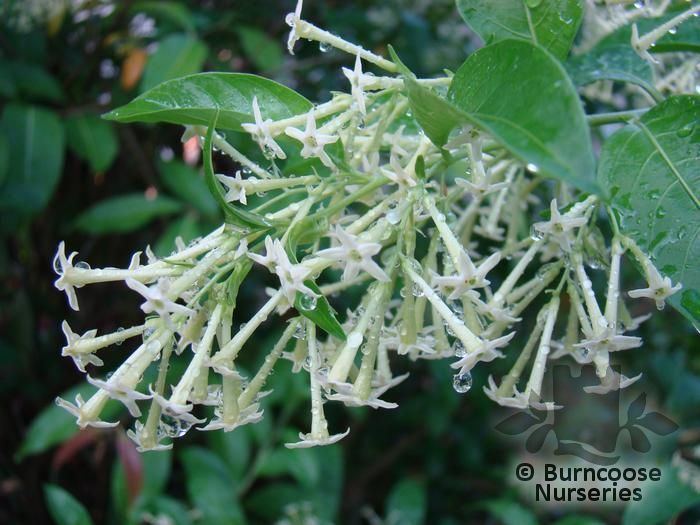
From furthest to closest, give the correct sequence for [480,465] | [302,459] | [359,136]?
[480,465], [302,459], [359,136]

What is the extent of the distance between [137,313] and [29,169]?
0.63m

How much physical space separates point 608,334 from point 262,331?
142 centimetres

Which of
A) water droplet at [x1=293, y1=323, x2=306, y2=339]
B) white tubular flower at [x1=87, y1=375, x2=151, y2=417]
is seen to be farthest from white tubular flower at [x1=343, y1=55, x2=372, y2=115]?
white tubular flower at [x1=87, y1=375, x2=151, y2=417]

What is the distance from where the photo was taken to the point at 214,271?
2.21 ft

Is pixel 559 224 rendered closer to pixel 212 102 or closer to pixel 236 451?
pixel 212 102

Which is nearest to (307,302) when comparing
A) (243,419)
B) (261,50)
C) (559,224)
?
(243,419)

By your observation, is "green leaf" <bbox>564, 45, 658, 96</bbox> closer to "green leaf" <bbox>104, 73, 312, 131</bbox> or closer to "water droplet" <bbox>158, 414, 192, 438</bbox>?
"green leaf" <bbox>104, 73, 312, 131</bbox>

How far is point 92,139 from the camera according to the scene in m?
1.85

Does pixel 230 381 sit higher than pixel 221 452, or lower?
higher

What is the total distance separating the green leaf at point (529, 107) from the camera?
0.44 meters

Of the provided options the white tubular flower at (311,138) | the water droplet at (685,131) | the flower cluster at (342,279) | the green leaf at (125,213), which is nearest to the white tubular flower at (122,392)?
the flower cluster at (342,279)

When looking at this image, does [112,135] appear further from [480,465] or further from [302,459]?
[480,465]

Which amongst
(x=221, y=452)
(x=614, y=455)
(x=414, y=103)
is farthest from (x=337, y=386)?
(x=221, y=452)

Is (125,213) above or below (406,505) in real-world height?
above
